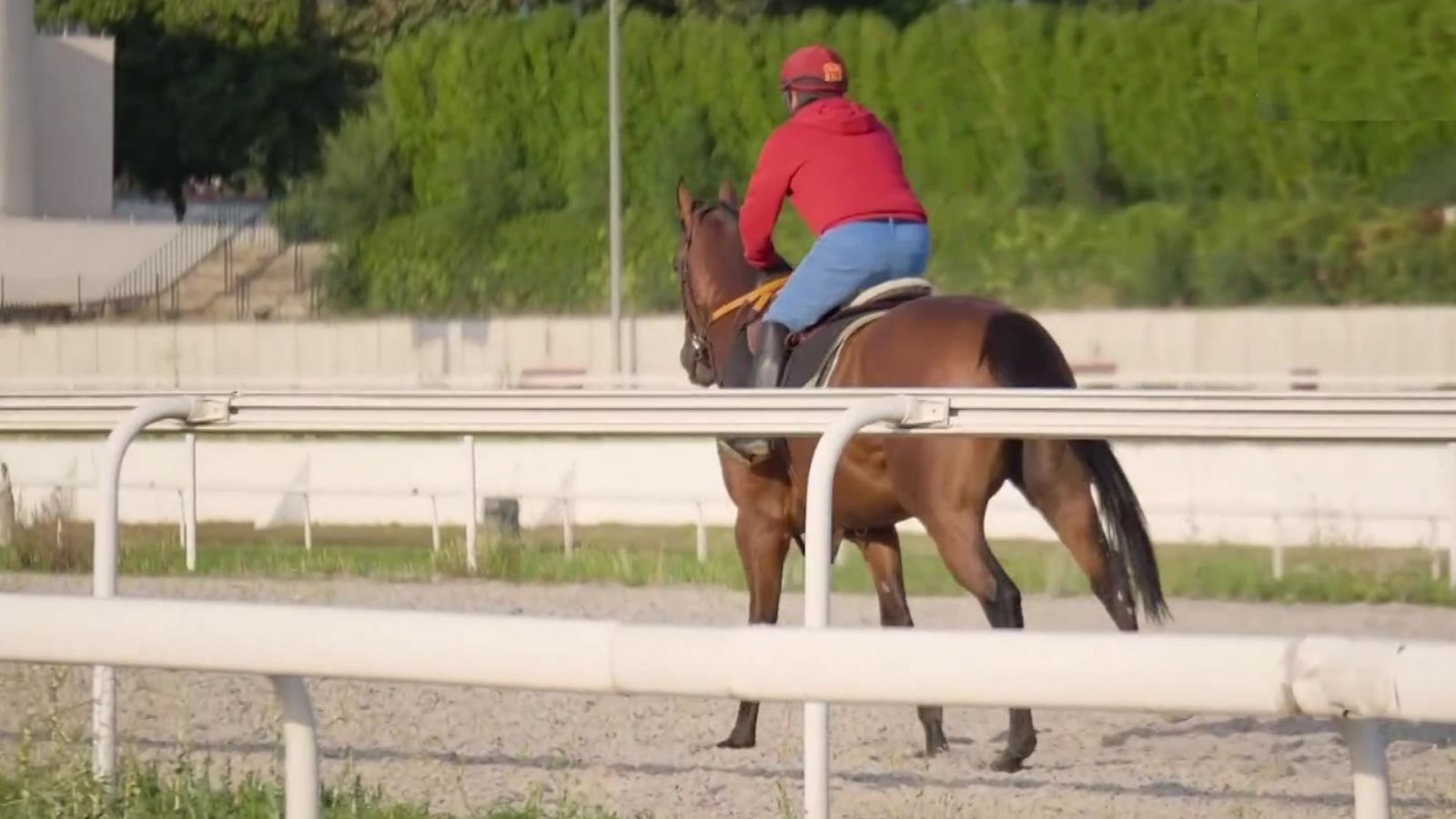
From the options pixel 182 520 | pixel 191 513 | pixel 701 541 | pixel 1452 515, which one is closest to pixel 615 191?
pixel 182 520

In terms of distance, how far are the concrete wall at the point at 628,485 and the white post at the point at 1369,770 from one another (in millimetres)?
9964

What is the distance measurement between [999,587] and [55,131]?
38.5 metres

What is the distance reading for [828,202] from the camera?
7199mm

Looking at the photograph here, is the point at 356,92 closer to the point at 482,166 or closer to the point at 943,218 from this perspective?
the point at 482,166

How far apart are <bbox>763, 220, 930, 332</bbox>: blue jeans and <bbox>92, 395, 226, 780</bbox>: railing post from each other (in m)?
2.68

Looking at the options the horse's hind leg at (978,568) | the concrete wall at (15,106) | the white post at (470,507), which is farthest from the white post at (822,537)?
the concrete wall at (15,106)

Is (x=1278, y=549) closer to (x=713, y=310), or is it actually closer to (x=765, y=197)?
(x=713, y=310)

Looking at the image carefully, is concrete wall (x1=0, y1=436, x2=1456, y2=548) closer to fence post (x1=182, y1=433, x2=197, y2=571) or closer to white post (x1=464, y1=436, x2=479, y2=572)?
white post (x1=464, y1=436, x2=479, y2=572)

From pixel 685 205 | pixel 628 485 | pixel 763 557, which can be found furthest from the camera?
pixel 628 485

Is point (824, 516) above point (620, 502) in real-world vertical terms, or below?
above

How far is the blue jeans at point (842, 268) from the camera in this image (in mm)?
7062

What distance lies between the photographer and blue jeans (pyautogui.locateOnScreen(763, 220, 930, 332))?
7.06m

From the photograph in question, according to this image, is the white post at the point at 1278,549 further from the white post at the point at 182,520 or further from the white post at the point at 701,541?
the white post at the point at 182,520

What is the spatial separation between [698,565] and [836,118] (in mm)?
6131
